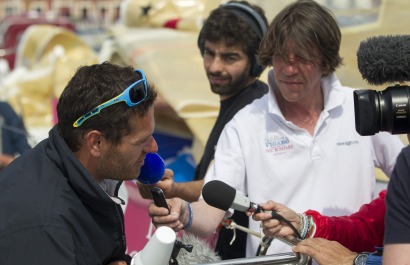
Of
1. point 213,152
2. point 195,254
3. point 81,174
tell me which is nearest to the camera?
point 81,174

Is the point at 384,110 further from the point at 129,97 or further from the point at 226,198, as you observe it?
the point at 129,97

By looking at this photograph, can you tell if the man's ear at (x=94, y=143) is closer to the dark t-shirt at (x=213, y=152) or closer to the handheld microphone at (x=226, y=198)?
the handheld microphone at (x=226, y=198)

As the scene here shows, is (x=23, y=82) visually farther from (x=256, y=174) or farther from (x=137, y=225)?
(x=256, y=174)

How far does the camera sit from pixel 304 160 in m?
2.66

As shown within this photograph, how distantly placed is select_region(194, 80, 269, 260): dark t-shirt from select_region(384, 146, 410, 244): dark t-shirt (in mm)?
1139

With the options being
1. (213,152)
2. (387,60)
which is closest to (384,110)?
(387,60)

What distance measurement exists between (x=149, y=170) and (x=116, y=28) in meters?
4.44

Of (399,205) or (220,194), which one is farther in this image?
(220,194)

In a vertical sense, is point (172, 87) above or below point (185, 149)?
above

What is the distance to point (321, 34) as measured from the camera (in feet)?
8.66

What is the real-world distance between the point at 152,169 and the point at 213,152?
748 millimetres

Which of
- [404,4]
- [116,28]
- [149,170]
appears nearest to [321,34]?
[149,170]

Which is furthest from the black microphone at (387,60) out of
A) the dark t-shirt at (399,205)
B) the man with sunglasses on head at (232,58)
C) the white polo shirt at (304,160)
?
the man with sunglasses on head at (232,58)

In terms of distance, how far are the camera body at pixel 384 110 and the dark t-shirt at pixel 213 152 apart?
3.20 feet
